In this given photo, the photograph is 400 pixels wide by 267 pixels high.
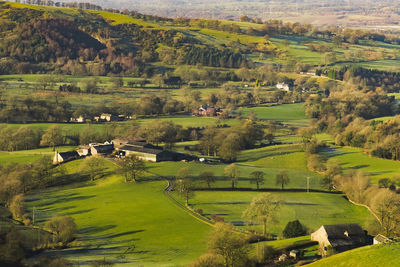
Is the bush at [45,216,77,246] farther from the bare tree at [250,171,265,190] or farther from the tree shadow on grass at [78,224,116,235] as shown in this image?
the bare tree at [250,171,265,190]

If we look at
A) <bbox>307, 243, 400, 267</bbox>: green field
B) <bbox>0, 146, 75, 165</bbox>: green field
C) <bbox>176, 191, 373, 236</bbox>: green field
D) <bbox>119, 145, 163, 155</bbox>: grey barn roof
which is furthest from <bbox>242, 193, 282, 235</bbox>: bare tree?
<bbox>0, 146, 75, 165</bbox>: green field

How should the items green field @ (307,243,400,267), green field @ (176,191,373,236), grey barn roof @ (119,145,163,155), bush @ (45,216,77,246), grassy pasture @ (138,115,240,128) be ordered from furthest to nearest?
grassy pasture @ (138,115,240,128), grey barn roof @ (119,145,163,155), green field @ (176,191,373,236), bush @ (45,216,77,246), green field @ (307,243,400,267)

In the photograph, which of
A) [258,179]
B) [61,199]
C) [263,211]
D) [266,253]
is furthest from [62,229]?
[258,179]

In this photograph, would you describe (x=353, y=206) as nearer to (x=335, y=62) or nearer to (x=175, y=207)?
(x=175, y=207)

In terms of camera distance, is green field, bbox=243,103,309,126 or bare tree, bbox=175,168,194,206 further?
green field, bbox=243,103,309,126

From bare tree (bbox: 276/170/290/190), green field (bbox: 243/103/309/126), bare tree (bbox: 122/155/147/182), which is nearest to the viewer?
bare tree (bbox: 122/155/147/182)

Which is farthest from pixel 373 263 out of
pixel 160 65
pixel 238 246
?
pixel 160 65

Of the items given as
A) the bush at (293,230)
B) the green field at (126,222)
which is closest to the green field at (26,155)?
the green field at (126,222)
